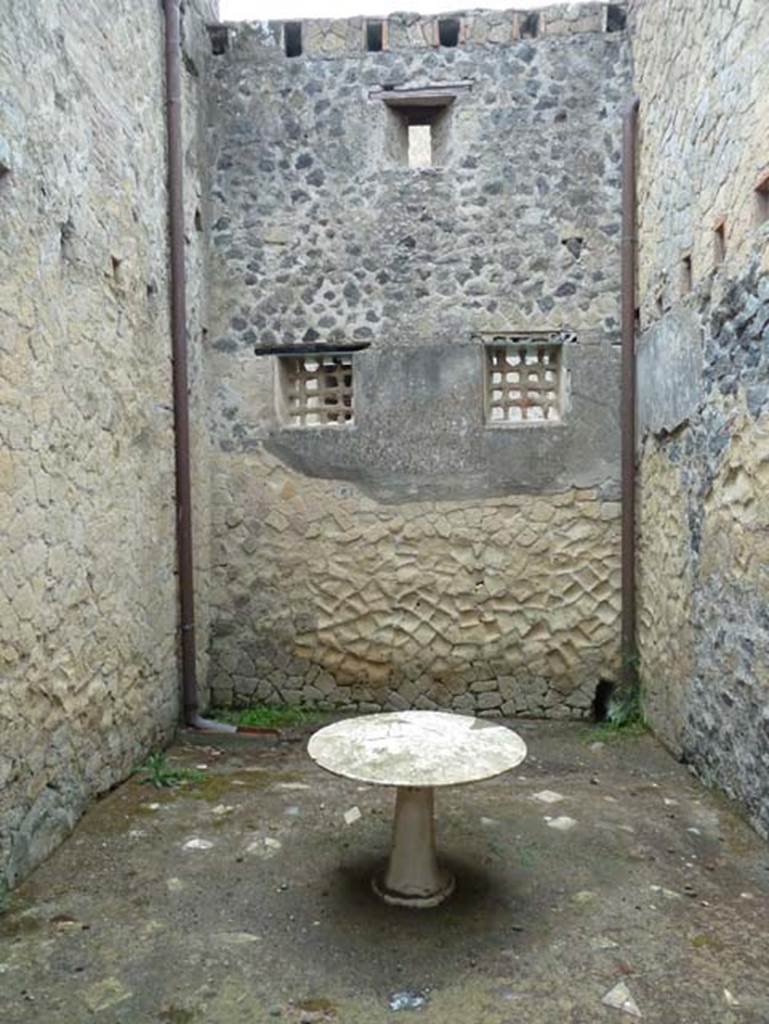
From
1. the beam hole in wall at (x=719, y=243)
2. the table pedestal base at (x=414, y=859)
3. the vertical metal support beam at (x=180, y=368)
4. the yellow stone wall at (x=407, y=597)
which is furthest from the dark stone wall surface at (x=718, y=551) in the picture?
the vertical metal support beam at (x=180, y=368)

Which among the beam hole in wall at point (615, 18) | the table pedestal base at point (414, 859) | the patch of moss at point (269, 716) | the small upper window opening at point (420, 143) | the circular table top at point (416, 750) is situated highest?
the beam hole in wall at point (615, 18)

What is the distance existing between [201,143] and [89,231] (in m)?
2.12

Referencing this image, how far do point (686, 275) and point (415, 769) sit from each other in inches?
134

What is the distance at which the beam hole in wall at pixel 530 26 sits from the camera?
575 cm

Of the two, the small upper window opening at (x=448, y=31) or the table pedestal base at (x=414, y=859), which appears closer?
the table pedestal base at (x=414, y=859)

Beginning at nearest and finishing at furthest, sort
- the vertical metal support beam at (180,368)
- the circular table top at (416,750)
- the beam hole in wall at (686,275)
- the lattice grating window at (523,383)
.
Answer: the circular table top at (416,750), the beam hole in wall at (686,275), the vertical metal support beam at (180,368), the lattice grating window at (523,383)

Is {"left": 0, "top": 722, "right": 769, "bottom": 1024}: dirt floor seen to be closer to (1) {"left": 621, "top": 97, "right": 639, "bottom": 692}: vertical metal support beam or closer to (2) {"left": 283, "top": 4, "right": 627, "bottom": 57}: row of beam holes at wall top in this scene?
(1) {"left": 621, "top": 97, "right": 639, "bottom": 692}: vertical metal support beam

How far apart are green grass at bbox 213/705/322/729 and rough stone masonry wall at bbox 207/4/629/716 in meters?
0.16

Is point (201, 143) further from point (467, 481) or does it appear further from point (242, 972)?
point (242, 972)

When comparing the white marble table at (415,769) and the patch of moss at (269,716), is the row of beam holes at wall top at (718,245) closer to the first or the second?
the white marble table at (415,769)

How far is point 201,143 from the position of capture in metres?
5.91

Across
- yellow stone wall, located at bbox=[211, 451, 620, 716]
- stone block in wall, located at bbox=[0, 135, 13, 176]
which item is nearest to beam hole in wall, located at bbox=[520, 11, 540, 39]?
yellow stone wall, located at bbox=[211, 451, 620, 716]

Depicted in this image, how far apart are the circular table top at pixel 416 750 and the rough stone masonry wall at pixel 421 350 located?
6.81 feet

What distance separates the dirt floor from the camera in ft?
8.87
